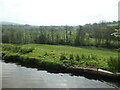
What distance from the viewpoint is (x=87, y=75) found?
81.1 feet

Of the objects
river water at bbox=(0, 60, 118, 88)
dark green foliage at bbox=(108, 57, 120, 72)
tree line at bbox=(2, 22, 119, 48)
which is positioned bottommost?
river water at bbox=(0, 60, 118, 88)

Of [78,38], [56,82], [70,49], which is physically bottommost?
[56,82]

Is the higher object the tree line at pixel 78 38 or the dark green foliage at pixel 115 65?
the tree line at pixel 78 38

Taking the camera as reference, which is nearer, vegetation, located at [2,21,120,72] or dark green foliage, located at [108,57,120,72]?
dark green foliage, located at [108,57,120,72]

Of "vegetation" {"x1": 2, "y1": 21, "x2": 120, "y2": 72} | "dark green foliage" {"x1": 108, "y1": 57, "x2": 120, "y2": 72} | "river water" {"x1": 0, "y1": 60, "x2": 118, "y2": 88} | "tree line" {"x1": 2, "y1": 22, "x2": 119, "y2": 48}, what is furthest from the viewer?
"tree line" {"x1": 2, "y1": 22, "x2": 119, "y2": 48}

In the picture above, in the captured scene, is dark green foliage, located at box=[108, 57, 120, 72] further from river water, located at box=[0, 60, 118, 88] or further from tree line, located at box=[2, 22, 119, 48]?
tree line, located at box=[2, 22, 119, 48]

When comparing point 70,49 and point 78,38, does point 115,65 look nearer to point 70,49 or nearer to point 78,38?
point 70,49

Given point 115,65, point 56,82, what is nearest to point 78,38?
point 115,65

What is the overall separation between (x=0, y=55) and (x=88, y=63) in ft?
84.5

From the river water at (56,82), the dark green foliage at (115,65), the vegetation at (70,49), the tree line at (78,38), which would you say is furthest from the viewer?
the tree line at (78,38)

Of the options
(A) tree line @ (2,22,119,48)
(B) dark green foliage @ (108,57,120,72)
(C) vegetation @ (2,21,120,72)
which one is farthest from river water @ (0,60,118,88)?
(A) tree line @ (2,22,119,48)

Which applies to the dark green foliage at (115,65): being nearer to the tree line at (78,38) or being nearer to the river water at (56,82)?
the river water at (56,82)

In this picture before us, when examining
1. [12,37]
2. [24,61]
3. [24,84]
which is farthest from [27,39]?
[24,84]

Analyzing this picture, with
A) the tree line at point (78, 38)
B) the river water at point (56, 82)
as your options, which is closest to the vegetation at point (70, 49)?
the tree line at point (78, 38)
